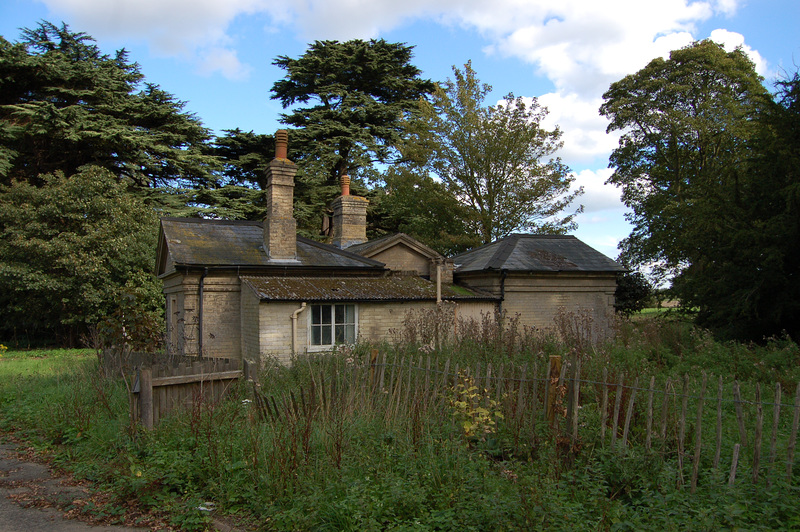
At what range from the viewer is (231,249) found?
1716 centimetres

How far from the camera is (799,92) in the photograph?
14.3 m

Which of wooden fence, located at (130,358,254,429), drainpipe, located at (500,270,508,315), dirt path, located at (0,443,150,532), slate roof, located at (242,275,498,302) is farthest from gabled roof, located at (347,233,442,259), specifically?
dirt path, located at (0,443,150,532)

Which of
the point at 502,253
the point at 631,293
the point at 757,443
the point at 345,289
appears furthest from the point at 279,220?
the point at 631,293

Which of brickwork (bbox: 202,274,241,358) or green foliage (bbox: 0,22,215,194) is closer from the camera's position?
brickwork (bbox: 202,274,241,358)

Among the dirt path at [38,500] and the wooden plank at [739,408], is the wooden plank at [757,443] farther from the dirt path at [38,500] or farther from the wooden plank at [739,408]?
the dirt path at [38,500]

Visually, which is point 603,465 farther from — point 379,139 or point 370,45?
point 370,45

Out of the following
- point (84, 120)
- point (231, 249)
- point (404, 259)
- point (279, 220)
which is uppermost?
point (84, 120)

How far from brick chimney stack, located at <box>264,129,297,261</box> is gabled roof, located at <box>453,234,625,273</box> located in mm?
6617

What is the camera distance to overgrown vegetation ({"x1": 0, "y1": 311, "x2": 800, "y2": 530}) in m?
4.75

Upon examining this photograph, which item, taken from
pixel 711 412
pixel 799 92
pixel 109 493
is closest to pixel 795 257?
pixel 799 92

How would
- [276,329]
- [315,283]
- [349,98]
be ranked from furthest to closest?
[349,98]
[315,283]
[276,329]

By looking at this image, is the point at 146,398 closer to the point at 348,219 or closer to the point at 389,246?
the point at 389,246

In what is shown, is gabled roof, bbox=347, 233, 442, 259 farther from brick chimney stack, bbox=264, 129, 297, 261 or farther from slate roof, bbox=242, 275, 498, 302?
brick chimney stack, bbox=264, 129, 297, 261

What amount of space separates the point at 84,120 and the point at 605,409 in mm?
29296
